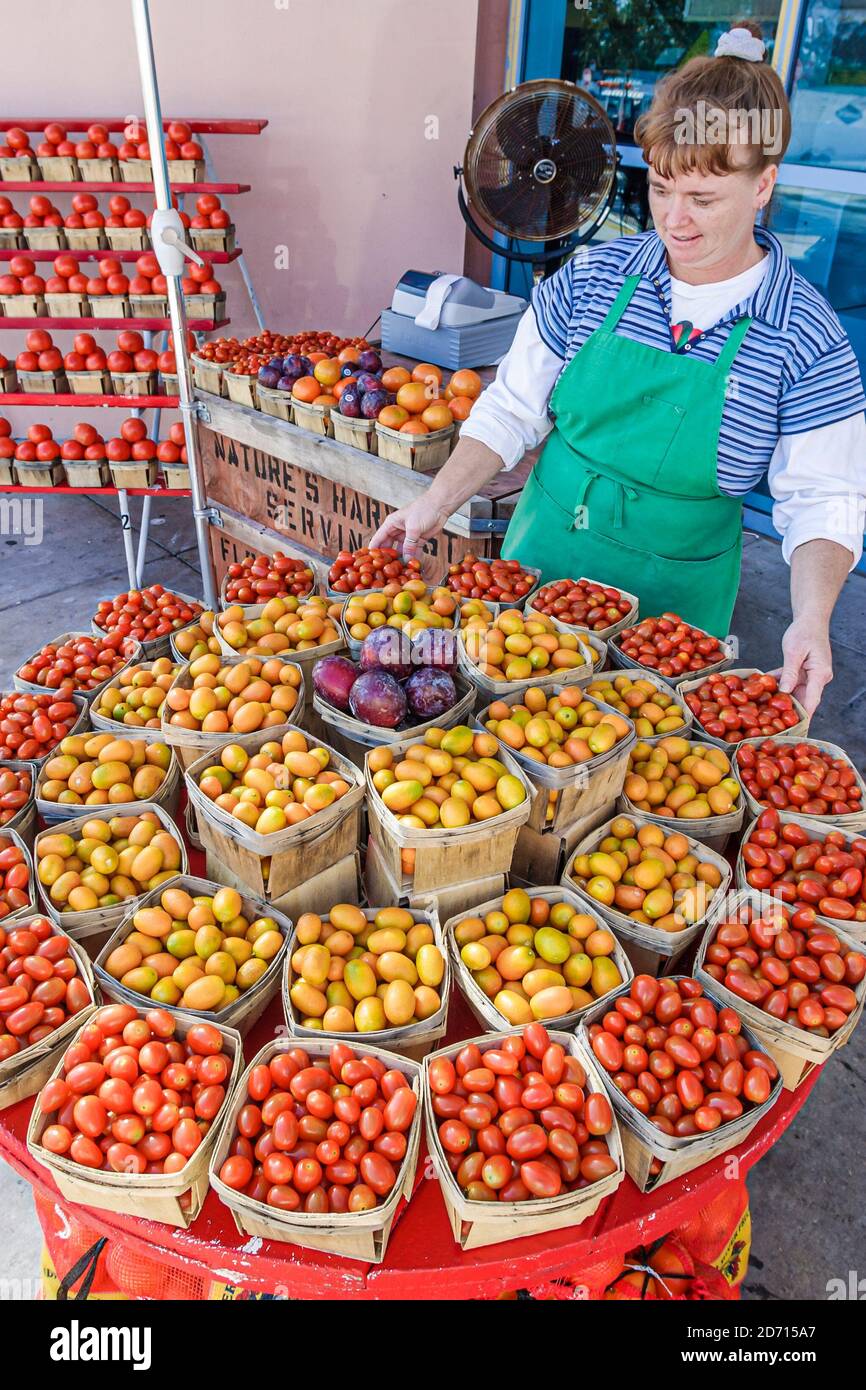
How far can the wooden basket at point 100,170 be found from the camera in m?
5.44

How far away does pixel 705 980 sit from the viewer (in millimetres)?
1688

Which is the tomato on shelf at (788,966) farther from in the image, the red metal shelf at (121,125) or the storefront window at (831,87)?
the red metal shelf at (121,125)

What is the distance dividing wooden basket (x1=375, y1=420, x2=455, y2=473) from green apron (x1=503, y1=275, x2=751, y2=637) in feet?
2.11

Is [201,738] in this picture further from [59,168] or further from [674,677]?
[59,168]

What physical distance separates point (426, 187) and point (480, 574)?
5600 mm

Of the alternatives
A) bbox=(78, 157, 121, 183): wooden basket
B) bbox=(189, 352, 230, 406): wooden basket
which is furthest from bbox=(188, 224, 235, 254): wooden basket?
bbox=(189, 352, 230, 406): wooden basket

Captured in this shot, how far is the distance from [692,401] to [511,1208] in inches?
78.5

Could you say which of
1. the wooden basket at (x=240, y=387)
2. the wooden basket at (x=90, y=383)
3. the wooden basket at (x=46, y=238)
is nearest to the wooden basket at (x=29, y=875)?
the wooden basket at (x=240, y=387)

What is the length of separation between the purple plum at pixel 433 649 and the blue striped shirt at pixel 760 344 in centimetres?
102

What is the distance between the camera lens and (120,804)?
202 centimetres

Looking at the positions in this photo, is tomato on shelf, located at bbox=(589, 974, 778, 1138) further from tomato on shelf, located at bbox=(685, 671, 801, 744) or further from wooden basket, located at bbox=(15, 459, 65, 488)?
wooden basket, located at bbox=(15, 459, 65, 488)

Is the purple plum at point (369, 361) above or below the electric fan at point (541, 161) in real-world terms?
below
